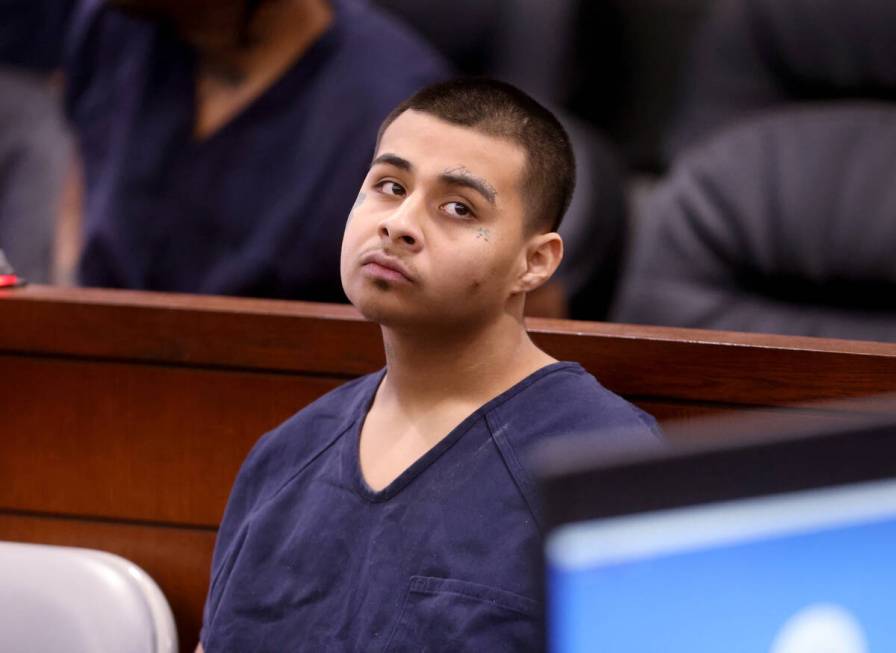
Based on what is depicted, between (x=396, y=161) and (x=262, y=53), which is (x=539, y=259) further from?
(x=262, y=53)

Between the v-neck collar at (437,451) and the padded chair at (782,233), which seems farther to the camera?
the padded chair at (782,233)

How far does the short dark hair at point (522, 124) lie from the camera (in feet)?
2.88

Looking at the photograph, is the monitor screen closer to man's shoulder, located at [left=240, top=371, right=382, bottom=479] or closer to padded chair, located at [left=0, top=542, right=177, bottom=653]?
man's shoulder, located at [left=240, top=371, right=382, bottom=479]

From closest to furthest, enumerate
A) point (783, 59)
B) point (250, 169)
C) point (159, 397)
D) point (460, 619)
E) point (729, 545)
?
point (729, 545) < point (460, 619) < point (159, 397) < point (250, 169) < point (783, 59)

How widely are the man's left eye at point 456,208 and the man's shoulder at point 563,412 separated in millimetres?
116

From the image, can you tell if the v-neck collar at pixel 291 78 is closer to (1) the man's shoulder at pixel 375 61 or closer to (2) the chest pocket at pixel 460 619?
(1) the man's shoulder at pixel 375 61

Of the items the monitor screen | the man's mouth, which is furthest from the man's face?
Answer: the monitor screen

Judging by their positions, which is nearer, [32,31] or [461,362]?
[461,362]

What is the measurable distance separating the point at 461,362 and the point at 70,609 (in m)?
0.38

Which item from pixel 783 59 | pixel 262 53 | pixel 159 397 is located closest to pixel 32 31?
pixel 262 53

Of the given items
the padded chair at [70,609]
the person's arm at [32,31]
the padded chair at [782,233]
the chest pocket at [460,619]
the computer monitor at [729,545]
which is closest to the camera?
the computer monitor at [729,545]

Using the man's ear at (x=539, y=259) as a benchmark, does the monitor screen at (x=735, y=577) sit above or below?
below

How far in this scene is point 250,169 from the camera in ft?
5.09

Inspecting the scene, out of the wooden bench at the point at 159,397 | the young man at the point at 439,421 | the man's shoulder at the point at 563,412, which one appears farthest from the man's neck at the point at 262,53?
the man's shoulder at the point at 563,412
